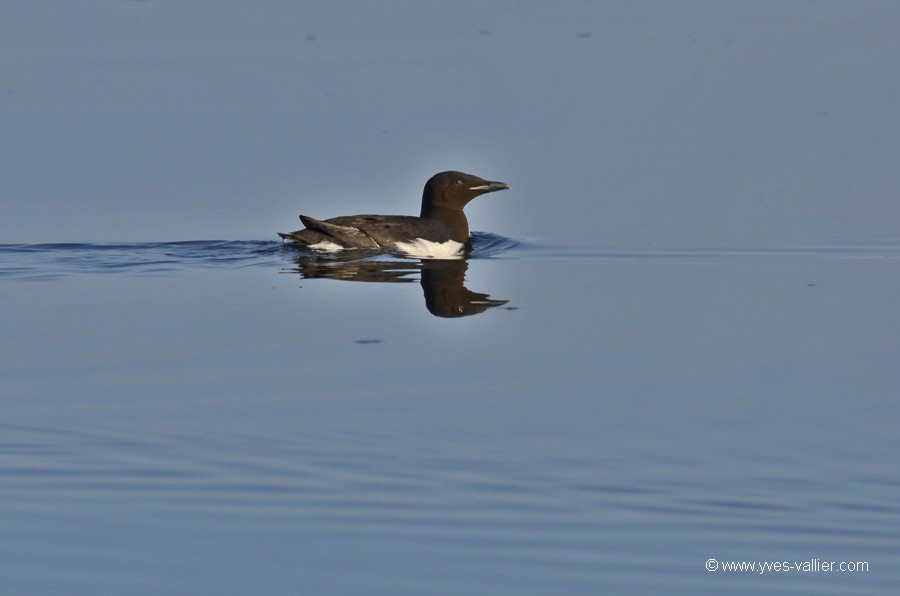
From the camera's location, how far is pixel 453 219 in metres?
15.8

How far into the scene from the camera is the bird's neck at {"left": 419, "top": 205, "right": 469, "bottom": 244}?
51.1 feet

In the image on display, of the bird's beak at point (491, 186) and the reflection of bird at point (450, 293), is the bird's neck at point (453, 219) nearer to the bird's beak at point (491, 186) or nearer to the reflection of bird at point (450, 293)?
the bird's beak at point (491, 186)

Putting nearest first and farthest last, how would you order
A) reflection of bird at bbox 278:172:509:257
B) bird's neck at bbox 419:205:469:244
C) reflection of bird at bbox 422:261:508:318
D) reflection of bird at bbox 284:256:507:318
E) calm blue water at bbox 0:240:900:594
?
calm blue water at bbox 0:240:900:594, reflection of bird at bbox 422:261:508:318, reflection of bird at bbox 284:256:507:318, reflection of bird at bbox 278:172:509:257, bird's neck at bbox 419:205:469:244

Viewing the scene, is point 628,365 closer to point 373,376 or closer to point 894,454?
point 373,376

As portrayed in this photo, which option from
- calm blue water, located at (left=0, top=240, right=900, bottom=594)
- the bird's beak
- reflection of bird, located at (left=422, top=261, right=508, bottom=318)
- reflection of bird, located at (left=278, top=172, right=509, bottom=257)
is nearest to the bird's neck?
reflection of bird, located at (left=278, top=172, right=509, bottom=257)

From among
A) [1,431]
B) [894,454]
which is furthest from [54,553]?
[894,454]

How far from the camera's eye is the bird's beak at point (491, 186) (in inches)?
614

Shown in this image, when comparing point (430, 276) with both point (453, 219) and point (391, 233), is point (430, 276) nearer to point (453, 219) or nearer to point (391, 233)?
point (391, 233)

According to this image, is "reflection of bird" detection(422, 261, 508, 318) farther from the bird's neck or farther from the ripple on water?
the bird's neck

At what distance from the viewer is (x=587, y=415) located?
847 centimetres

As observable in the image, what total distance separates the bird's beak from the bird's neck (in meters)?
0.31

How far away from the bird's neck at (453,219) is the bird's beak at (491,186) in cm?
31

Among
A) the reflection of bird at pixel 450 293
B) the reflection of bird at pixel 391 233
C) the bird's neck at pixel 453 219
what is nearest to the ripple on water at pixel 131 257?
the reflection of bird at pixel 391 233

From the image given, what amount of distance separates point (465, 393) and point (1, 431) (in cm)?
259
